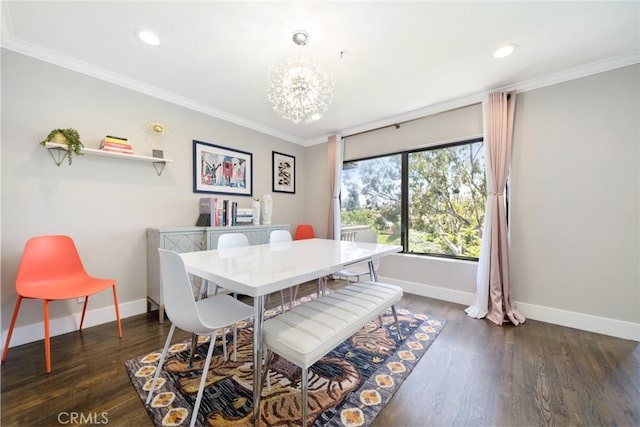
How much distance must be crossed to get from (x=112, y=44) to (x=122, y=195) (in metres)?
1.32

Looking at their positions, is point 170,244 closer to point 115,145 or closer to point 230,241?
point 230,241

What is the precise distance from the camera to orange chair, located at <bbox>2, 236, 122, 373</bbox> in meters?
1.69

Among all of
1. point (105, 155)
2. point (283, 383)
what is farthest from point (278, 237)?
point (105, 155)

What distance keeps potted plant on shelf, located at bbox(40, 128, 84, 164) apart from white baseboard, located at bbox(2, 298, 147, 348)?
1.39 m

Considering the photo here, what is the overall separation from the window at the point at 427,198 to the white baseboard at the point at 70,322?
10.2 ft

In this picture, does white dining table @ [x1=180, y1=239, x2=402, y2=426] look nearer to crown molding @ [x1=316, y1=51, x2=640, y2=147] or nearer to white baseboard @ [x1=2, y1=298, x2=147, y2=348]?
white baseboard @ [x1=2, y1=298, x2=147, y2=348]

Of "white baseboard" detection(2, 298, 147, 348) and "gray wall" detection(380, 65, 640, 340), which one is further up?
"gray wall" detection(380, 65, 640, 340)

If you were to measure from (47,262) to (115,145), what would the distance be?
1119 mm

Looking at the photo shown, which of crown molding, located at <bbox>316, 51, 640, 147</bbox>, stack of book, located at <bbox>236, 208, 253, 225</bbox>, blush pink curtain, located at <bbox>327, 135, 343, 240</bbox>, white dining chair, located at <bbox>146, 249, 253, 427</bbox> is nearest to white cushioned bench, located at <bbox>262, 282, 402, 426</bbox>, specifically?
white dining chair, located at <bbox>146, 249, 253, 427</bbox>

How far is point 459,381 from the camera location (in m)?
1.52

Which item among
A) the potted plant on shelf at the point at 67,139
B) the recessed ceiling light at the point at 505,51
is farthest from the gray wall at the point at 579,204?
the potted plant on shelf at the point at 67,139

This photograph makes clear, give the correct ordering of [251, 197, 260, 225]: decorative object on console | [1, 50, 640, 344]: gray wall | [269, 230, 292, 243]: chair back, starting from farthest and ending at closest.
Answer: [251, 197, 260, 225]: decorative object on console < [269, 230, 292, 243]: chair back < [1, 50, 640, 344]: gray wall

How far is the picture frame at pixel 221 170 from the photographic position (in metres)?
2.93

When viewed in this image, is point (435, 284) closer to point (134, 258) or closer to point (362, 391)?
point (362, 391)
